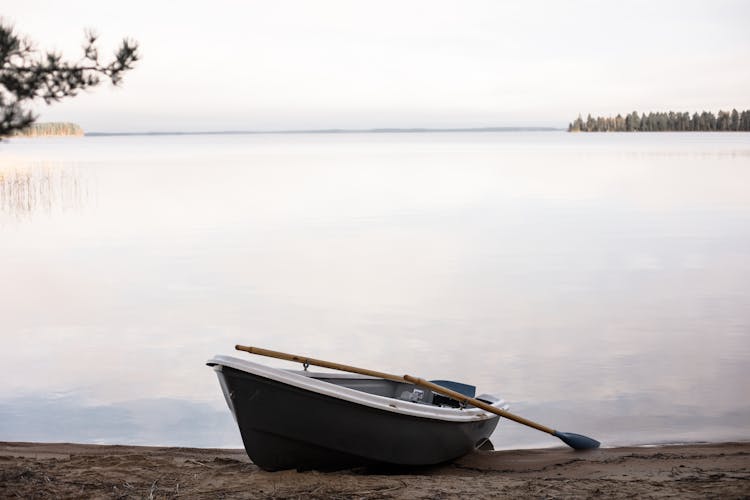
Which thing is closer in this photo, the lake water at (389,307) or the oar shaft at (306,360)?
the oar shaft at (306,360)

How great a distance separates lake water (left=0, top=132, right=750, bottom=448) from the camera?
995cm

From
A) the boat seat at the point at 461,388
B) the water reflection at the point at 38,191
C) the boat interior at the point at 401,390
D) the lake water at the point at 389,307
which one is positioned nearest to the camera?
the boat interior at the point at 401,390

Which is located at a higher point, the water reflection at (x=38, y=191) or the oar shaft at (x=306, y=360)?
the oar shaft at (x=306, y=360)

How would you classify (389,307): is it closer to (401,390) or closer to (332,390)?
(401,390)

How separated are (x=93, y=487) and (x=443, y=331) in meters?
7.79

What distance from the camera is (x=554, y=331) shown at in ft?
45.2

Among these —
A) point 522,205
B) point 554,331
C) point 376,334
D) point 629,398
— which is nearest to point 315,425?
point 629,398

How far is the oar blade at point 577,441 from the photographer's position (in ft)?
27.8

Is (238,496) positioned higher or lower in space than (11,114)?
lower

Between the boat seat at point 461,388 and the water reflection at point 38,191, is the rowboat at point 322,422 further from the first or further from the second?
the water reflection at point 38,191

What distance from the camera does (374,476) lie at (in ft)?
23.0

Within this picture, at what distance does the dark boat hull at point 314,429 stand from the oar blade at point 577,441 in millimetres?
1602

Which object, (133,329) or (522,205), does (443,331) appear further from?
(522,205)

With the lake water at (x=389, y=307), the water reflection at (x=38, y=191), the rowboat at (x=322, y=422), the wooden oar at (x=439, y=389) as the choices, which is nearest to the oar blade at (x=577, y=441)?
the wooden oar at (x=439, y=389)
